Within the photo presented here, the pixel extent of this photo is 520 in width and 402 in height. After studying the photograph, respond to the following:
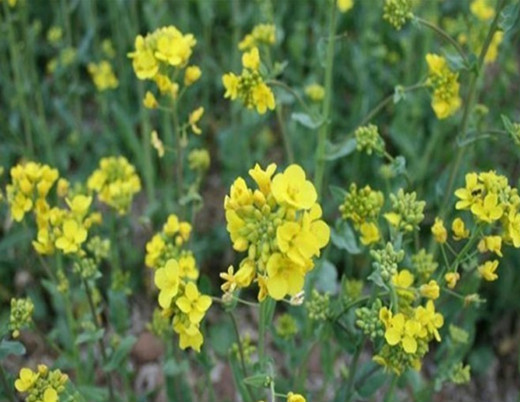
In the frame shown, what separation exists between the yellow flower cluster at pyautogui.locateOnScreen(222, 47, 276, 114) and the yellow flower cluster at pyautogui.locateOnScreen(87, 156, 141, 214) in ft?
1.94

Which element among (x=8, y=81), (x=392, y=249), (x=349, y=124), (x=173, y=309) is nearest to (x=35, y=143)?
(x=8, y=81)

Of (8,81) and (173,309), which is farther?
(8,81)

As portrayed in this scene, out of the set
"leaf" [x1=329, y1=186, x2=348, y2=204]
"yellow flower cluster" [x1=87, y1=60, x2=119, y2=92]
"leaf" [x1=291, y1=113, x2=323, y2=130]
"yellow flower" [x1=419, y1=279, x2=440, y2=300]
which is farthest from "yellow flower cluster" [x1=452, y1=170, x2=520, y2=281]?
"yellow flower cluster" [x1=87, y1=60, x2=119, y2=92]

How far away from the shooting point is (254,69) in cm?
250

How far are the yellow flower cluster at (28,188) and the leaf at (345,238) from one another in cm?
94

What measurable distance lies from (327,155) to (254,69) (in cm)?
45

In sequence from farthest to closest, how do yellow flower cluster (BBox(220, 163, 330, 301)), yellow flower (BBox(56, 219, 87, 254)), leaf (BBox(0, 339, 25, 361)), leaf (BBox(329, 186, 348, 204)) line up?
leaf (BBox(329, 186, 348, 204)) < yellow flower (BBox(56, 219, 87, 254)) < leaf (BBox(0, 339, 25, 361)) < yellow flower cluster (BBox(220, 163, 330, 301))

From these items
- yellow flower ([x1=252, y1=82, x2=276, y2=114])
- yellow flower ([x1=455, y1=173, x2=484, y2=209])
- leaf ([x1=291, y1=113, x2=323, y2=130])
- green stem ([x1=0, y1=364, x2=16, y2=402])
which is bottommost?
green stem ([x1=0, y1=364, x2=16, y2=402])

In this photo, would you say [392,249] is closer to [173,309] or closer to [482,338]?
[173,309]

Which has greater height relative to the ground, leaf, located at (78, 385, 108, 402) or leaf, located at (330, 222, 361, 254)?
leaf, located at (330, 222, 361, 254)

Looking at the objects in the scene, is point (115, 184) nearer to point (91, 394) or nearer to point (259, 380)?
point (91, 394)

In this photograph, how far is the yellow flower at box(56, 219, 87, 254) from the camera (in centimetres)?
242

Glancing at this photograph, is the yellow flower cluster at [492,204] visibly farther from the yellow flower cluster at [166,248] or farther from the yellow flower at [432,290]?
the yellow flower cluster at [166,248]

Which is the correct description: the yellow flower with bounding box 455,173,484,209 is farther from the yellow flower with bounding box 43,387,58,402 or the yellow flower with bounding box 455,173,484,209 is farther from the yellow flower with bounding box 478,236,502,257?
Answer: the yellow flower with bounding box 43,387,58,402
